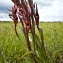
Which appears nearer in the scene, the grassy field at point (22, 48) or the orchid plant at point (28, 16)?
the orchid plant at point (28, 16)

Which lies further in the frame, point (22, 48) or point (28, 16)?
point (22, 48)

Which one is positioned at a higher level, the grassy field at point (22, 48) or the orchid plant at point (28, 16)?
the orchid plant at point (28, 16)

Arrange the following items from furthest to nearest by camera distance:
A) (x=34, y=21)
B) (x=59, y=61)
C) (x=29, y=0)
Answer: (x=59, y=61) < (x=34, y=21) < (x=29, y=0)

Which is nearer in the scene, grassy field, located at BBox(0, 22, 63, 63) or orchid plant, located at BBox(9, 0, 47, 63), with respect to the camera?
orchid plant, located at BBox(9, 0, 47, 63)

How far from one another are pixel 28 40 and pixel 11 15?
20cm

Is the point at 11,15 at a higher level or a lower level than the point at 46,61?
higher

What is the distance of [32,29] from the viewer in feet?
4.49

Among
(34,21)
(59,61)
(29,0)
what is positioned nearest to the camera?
(29,0)

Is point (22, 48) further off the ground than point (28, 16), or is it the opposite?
point (28, 16)

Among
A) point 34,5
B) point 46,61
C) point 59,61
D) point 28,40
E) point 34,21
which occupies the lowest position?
point 59,61

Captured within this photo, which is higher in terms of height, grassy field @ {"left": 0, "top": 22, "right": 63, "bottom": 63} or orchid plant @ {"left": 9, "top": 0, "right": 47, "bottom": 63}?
orchid plant @ {"left": 9, "top": 0, "right": 47, "bottom": 63}

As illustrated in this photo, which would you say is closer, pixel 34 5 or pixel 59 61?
pixel 34 5

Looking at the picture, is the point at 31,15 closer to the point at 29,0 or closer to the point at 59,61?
the point at 29,0

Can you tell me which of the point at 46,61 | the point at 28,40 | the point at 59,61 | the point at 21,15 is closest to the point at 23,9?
the point at 21,15
